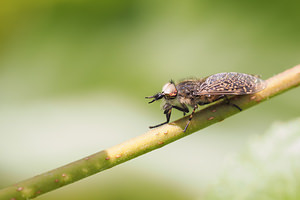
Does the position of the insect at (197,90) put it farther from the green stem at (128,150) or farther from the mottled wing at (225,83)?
the green stem at (128,150)

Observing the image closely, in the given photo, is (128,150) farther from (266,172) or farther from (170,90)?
(170,90)

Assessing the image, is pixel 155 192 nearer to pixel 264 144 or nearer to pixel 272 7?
pixel 264 144

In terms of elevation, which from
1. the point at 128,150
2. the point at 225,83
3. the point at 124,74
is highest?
the point at 124,74

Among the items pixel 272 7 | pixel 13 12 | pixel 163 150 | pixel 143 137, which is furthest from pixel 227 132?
pixel 13 12

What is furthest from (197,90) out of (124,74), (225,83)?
(124,74)

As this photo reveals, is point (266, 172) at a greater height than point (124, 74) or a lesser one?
lesser

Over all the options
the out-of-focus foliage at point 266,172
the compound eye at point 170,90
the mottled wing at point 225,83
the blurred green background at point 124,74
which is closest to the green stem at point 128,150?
the out-of-focus foliage at point 266,172

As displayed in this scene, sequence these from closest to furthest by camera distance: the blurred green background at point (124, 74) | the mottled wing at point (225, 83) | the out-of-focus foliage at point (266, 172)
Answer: the out-of-focus foliage at point (266, 172) → the mottled wing at point (225, 83) → the blurred green background at point (124, 74)
